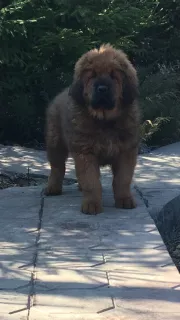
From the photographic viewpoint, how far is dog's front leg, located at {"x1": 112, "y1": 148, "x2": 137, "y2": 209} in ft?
18.1

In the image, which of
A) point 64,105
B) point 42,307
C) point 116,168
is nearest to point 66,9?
point 64,105

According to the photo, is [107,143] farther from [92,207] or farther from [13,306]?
[13,306]

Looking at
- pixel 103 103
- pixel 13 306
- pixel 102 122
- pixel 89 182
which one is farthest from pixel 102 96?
pixel 13 306

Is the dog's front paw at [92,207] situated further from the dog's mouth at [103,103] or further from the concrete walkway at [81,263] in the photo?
the dog's mouth at [103,103]

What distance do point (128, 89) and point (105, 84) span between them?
0.30 metres

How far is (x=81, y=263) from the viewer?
13.3 ft

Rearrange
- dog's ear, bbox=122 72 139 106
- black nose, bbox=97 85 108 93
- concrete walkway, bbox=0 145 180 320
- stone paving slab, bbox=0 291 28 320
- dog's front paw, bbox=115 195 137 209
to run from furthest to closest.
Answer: dog's front paw, bbox=115 195 137 209
dog's ear, bbox=122 72 139 106
black nose, bbox=97 85 108 93
concrete walkway, bbox=0 145 180 320
stone paving slab, bbox=0 291 28 320

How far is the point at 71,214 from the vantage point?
5.37 m

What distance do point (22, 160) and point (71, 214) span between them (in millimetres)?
3523

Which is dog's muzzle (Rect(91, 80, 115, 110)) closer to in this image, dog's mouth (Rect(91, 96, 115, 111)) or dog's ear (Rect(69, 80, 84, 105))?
dog's mouth (Rect(91, 96, 115, 111))

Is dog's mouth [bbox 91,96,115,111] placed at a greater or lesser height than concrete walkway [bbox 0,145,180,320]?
greater

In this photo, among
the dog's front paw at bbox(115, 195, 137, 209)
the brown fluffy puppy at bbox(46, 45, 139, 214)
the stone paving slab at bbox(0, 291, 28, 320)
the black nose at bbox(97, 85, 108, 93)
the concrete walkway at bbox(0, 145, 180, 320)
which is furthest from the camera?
→ the dog's front paw at bbox(115, 195, 137, 209)

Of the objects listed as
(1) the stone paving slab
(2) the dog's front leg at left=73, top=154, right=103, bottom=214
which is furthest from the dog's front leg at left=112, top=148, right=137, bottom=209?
(1) the stone paving slab

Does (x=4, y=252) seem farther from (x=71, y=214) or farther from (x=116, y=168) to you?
(x=116, y=168)
